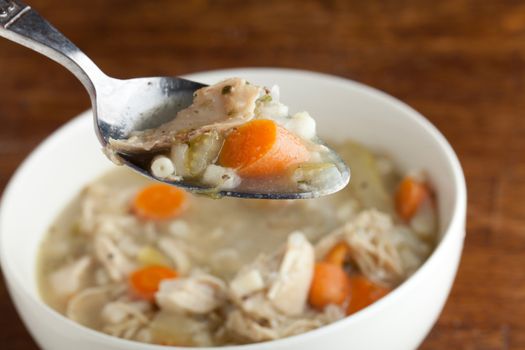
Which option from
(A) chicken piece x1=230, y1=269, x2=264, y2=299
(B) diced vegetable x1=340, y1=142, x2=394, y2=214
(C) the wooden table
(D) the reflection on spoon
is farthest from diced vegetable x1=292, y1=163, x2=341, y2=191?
(C) the wooden table

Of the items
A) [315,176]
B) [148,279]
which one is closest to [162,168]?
[315,176]

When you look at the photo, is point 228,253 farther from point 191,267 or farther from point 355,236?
point 355,236

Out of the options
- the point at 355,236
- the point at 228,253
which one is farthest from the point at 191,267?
the point at 355,236

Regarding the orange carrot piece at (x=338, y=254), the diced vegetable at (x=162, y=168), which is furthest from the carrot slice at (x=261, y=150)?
the orange carrot piece at (x=338, y=254)

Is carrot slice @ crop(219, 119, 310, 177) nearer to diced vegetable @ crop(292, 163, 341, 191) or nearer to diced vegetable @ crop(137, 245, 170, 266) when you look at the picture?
diced vegetable @ crop(292, 163, 341, 191)

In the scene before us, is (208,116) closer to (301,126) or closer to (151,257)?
(301,126)

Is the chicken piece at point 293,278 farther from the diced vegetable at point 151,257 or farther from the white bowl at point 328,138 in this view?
the diced vegetable at point 151,257
